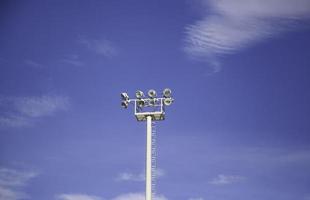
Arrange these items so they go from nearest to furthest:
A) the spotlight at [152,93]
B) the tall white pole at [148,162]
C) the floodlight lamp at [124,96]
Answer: the tall white pole at [148,162], the spotlight at [152,93], the floodlight lamp at [124,96]

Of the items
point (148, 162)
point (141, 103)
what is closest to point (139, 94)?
point (141, 103)

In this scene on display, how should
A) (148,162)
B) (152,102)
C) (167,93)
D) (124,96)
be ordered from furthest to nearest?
(124,96) → (152,102) → (167,93) → (148,162)

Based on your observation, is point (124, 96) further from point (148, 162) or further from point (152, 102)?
point (148, 162)

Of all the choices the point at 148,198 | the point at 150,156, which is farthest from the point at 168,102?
the point at 148,198

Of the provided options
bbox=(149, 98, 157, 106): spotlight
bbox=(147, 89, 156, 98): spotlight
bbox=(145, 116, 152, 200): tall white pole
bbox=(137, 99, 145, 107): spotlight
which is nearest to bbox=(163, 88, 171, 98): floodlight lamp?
bbox=(147, 89, 156, 98): spotlight

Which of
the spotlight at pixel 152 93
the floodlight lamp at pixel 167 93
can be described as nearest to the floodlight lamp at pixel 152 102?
the spotlight at pixel 152 93

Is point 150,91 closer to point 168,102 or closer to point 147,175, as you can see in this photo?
point 168,102

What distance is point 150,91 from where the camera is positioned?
165 feet

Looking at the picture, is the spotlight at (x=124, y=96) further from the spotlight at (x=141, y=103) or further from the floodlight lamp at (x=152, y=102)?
the floodlight lamp at (x=152, y=102)

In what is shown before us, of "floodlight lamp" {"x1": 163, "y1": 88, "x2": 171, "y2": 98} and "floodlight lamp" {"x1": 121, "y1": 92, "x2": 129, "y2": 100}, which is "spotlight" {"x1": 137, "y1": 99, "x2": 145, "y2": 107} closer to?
"floodlight lamp" {"x1": 121, "y1": 92, "x2": 129, "y2": 100}

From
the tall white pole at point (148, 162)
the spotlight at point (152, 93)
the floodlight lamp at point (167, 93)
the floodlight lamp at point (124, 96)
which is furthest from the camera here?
the floodlight lamp at point (124, 96)

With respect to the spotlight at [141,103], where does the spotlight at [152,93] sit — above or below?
above

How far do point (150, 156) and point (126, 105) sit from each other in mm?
5972

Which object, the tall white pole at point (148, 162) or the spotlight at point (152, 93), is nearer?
the tall white pole at point (148, 162)
